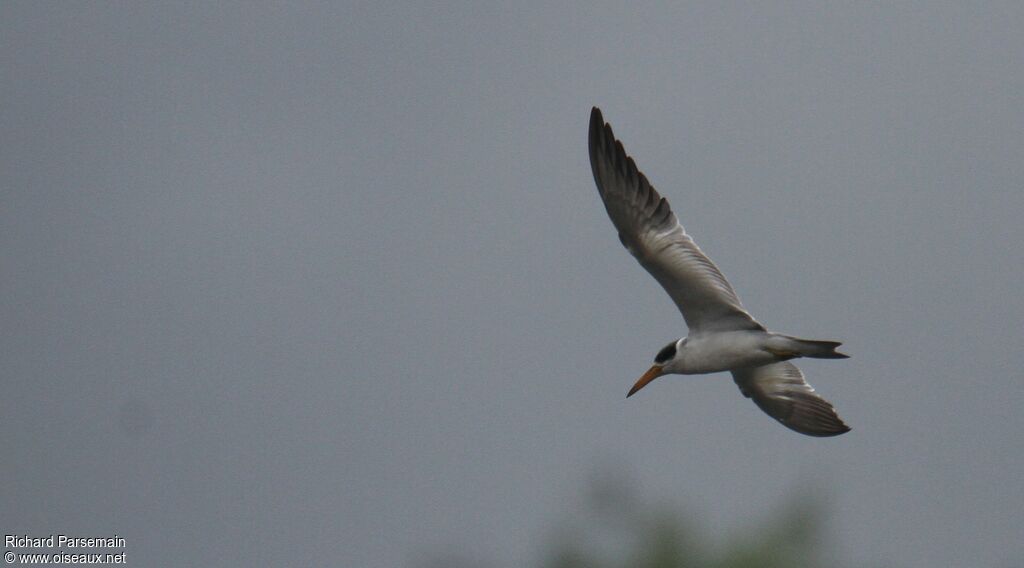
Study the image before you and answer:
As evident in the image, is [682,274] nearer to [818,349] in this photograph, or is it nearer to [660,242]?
[660,242]

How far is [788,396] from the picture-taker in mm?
18594

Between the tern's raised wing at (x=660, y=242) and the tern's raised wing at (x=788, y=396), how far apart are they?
1772 millimetres

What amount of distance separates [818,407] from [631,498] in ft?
23.9

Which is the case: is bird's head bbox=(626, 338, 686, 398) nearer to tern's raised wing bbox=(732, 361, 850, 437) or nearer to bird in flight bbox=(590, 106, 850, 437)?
bird in flight bbox=(590, 106, 850, 437)

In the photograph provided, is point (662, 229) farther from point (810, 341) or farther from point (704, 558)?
point (704, 558)

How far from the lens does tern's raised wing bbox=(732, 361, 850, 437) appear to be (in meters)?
18.5

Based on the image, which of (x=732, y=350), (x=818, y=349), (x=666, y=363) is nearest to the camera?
(x=818, y=349)

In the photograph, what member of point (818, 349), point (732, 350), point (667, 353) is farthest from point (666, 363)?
point (818, 349)

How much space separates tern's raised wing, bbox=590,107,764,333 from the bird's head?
1.55 feet

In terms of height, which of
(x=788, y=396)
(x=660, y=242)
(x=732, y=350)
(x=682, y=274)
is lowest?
(x=788, y=396)

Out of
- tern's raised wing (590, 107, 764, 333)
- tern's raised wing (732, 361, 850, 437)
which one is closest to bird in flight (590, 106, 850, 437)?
tern's raised wing (590, 107, 764, 333)

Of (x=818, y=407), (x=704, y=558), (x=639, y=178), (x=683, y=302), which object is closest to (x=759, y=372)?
(x=818, y=407)

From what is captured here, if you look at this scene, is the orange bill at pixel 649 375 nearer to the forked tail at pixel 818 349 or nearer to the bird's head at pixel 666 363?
the bird's head at pixel 666 363

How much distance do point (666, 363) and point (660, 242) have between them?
1.40 m
